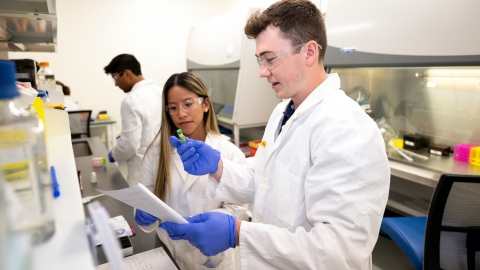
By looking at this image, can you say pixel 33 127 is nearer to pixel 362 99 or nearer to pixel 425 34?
pixel 425 34

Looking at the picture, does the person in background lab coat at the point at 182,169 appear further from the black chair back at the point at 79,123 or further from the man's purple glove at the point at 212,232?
the black chair back at the point at 79,123

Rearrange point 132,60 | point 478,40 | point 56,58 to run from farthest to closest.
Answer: point 56,58 < point 132,60 < point 478,40

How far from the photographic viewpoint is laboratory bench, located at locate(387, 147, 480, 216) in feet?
5.98

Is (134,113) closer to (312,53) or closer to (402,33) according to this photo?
(312,53)

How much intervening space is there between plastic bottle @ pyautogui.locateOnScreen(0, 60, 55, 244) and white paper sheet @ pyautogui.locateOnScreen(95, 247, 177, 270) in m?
0.64

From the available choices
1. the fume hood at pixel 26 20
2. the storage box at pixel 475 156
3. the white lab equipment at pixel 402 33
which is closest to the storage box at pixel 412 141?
the storage box at pixel 475 156

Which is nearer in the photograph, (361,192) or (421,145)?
(361,192)

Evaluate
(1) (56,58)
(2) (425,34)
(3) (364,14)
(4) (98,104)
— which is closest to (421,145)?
(2) (425,34)

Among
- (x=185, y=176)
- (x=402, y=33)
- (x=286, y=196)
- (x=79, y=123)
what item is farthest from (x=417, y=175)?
(x=79, y=123)

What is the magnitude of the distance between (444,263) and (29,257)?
173 cm

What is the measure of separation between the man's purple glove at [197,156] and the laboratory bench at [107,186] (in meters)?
0.32

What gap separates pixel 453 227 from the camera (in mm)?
1442

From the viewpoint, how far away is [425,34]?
185 cm

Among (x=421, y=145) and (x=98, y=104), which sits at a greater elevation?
(x=421, y=145)
